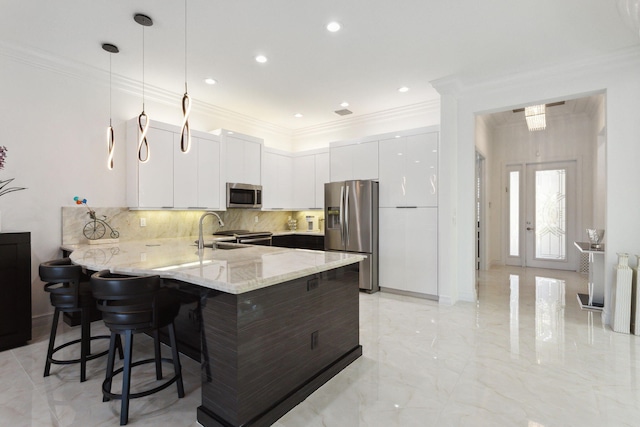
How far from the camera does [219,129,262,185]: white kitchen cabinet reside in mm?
4926

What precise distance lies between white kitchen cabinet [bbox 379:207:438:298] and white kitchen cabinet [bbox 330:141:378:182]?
66 cm

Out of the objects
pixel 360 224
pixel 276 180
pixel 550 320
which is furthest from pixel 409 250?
pixel 276 180

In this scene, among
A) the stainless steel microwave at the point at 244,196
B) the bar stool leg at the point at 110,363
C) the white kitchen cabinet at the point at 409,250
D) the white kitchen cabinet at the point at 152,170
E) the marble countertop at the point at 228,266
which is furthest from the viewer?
the stainless steel microwave at the point at 244,196

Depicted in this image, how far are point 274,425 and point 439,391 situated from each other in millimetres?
1139

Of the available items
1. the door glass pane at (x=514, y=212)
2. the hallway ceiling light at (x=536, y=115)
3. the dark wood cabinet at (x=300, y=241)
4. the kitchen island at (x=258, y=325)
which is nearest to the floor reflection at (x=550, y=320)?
the door glass pane at (x=514, y=212)

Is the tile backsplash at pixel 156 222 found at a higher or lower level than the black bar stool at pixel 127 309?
higher

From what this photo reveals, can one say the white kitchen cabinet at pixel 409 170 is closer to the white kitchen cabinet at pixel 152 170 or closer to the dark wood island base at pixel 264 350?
the dark wood island base at pixel 264 350

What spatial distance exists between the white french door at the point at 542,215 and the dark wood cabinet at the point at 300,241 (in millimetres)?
4496

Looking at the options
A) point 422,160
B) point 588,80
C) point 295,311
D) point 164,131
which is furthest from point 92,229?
point 588,80

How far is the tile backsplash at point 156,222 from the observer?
3.66 metres

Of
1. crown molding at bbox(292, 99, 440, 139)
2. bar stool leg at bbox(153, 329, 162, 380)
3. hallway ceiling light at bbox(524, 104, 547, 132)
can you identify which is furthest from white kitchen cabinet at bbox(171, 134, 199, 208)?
hallway ceiling light at bbox(524, 104, 547, 132)

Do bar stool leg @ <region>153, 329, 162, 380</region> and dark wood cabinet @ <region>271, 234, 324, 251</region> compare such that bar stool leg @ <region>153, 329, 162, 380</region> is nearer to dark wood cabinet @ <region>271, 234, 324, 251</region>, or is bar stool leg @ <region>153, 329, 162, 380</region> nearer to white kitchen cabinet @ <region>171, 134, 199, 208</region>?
white kitchen cabinet @ <region>171, 134, 199, 208</region>

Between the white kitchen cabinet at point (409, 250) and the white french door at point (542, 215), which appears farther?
the white french door at point (542, 215)

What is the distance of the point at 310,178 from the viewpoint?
593 cm
